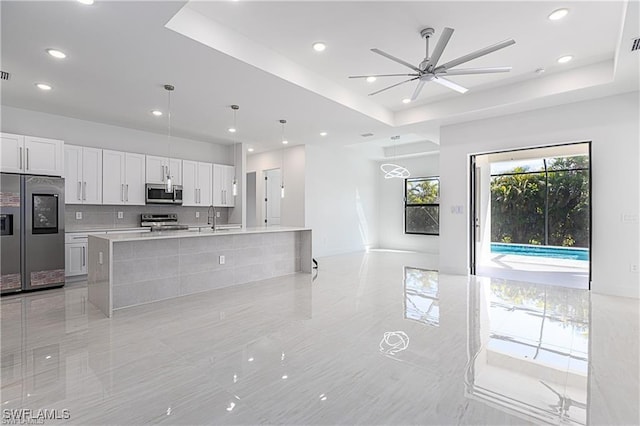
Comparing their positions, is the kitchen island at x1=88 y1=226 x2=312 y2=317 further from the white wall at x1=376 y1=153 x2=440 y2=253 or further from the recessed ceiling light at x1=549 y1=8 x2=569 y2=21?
the white wall at x1=376 y1=153 x2=440 y2=253

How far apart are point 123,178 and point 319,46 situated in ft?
15.3

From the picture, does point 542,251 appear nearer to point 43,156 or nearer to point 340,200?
point 340,200

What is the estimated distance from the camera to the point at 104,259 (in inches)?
149

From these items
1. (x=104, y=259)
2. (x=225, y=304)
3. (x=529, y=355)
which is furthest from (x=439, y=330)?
(x=104, y=259)

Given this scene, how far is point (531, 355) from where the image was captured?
8.84ft

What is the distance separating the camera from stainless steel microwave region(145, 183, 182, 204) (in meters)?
6.47

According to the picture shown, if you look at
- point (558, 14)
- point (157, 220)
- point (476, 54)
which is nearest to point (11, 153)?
point (157, 220)

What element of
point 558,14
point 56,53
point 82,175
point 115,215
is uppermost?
point 558,14

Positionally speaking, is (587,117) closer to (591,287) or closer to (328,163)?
(591,287)

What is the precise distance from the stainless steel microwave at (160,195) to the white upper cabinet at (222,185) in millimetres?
957

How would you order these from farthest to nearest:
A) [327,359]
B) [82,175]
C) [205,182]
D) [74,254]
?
[205,182], [82,175], [74,254], [327,359]

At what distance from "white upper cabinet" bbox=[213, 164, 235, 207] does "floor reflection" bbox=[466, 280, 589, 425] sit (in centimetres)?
586

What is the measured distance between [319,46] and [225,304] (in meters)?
3.40

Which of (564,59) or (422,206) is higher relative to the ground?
(564,59)
